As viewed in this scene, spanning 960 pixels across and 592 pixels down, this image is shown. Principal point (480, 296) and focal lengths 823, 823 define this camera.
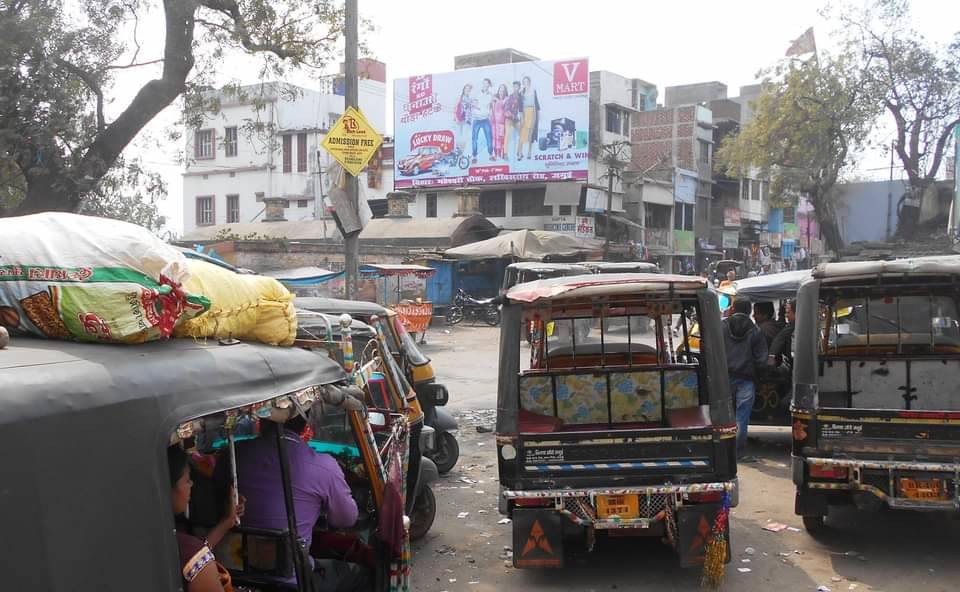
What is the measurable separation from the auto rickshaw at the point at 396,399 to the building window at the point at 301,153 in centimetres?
3966

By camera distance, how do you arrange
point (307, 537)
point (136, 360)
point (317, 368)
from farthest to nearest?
point (307, 537), point (317, 368), point (136, 360)

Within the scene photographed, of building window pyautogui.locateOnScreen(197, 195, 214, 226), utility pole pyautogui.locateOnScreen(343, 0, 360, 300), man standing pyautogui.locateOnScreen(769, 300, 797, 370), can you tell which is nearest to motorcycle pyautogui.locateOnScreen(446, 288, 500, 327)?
utility pole pyautogui.locateOnScreen(343, 0, 360, 300)

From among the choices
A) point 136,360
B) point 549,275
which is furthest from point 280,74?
point 549,275

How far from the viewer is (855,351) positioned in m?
7.97

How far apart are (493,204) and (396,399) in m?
36.4

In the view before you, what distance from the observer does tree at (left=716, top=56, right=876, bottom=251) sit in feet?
106

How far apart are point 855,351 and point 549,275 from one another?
14.5 m

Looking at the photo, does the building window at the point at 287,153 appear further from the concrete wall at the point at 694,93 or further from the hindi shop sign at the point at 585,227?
the concrete wall at the point at 694,93

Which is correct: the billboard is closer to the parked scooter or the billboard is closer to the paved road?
the parked scooter

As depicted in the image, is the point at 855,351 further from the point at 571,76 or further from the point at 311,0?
the point at 571,76

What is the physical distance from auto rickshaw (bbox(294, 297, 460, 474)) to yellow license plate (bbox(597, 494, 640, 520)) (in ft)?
7.94

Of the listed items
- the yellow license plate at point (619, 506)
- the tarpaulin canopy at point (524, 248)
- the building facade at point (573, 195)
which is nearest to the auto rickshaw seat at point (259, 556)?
the yellow license plate at point (619, 506)

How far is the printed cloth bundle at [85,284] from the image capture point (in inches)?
98.7

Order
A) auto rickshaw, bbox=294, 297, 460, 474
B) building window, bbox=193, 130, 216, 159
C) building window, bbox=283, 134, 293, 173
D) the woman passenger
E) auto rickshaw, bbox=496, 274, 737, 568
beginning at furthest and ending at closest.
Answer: building window, bbox=193, 130, 216, 159, building window, bbox=283, 134, 293, 173, auto rickshaw, bbox=294, 297, 460, 474, auto rickshaw, bbox=496, 274, 737, 568, the woman passenger
